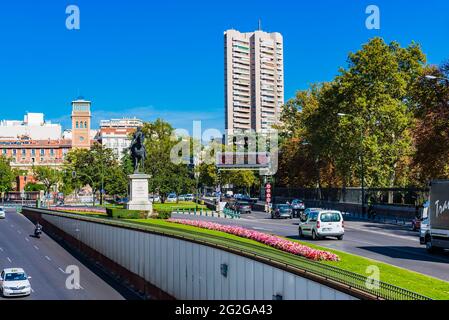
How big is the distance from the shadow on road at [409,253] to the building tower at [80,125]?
476ft

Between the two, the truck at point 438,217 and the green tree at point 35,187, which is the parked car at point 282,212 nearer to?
the truck at point 438,217

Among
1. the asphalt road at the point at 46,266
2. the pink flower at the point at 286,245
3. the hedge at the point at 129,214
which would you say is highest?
the pink flower at the point at 286,245

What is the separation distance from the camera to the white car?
3238 cm

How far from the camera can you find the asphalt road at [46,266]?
106ft

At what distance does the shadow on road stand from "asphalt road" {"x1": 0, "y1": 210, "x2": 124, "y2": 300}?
12.8 meters

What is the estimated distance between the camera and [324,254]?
19016mm

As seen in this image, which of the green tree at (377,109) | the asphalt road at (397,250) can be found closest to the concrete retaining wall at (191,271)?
the asphalt road at (397,250)

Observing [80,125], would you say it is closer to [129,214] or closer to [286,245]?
[129,214]

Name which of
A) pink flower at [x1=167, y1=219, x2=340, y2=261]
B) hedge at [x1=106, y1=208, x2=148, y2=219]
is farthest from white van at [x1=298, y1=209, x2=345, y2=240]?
hedge at [x1=106, y1=208, x2=148, y2=219]

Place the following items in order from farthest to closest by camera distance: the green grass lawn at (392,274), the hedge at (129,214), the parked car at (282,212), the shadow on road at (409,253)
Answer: the parked car at (282,212), the hedge at (129,214), the shadow on road at (409,253), the green grass lawn at (392,274)

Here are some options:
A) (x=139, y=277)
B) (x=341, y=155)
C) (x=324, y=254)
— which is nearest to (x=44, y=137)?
(x=341, y=155)

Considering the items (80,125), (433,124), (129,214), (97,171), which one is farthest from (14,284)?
(80,125)
